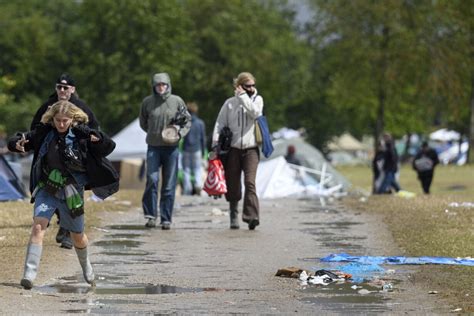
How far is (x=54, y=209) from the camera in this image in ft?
35.3

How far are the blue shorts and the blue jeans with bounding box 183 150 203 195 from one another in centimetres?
1534

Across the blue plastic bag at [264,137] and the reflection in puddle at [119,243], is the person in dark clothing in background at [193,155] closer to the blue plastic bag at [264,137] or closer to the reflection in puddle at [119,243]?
the blue plastic bag at [264,137]

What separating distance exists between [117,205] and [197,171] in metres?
5.34

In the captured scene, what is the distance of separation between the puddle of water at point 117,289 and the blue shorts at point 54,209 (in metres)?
0.46

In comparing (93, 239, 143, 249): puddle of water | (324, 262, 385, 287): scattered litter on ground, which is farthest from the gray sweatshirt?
(324, 262, 385, 287): scattered litter on ground

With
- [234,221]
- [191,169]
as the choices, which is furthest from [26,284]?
[191,169]

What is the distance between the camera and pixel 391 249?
1398cm

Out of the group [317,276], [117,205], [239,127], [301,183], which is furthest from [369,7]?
[317,276]

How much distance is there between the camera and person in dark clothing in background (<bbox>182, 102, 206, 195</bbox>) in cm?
2617

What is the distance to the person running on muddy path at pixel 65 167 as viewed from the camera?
1071 centimetres

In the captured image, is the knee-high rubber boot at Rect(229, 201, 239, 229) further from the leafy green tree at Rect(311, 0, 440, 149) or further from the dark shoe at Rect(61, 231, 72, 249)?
the leafy green tree at Rect(311, 0, 440, 149)

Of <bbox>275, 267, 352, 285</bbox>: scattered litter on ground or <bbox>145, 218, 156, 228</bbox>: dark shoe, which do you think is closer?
<bbox>275, 267, 352, 285</bbox>: scattered litter on ground

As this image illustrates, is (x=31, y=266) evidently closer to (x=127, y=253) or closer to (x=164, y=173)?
(x=127, y=253)

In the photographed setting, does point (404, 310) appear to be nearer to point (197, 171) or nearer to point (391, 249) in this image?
point (391, 249)
